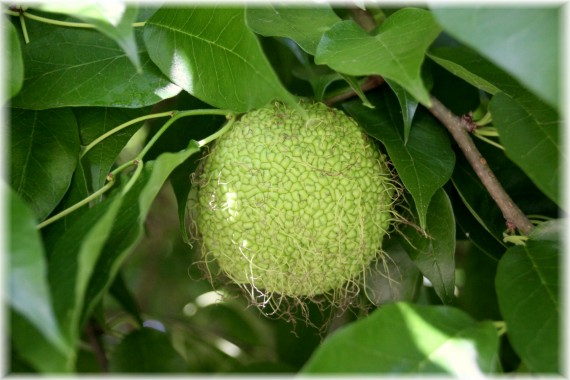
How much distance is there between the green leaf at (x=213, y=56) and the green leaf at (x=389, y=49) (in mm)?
82

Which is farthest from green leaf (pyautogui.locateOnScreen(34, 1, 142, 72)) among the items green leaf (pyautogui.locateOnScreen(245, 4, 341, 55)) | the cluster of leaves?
green leaf (pyautogui.locateOnScreen(245, 4, 341, 55))

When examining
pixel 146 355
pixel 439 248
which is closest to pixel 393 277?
pixel 439 248

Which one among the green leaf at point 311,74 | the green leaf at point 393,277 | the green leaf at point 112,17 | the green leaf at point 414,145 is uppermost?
the green leaf at point 112,17

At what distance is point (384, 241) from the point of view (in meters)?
1.19

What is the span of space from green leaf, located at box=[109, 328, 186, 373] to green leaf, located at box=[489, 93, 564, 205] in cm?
85

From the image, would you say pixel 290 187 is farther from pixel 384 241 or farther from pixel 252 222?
pixel 384 241

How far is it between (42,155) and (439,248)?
59 cm

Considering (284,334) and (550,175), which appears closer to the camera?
(550,175)

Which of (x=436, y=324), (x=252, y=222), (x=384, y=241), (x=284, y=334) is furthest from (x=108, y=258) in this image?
(x=284, y=334)

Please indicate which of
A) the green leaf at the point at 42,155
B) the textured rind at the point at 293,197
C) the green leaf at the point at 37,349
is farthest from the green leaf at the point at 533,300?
the green leaf at the point at 42,155

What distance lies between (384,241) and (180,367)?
21.3 inches

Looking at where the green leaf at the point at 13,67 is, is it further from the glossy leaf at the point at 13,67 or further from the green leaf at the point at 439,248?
the green leaf at the point at 439,248

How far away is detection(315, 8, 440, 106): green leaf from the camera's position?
0.80m

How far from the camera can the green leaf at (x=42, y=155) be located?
0.97 m
